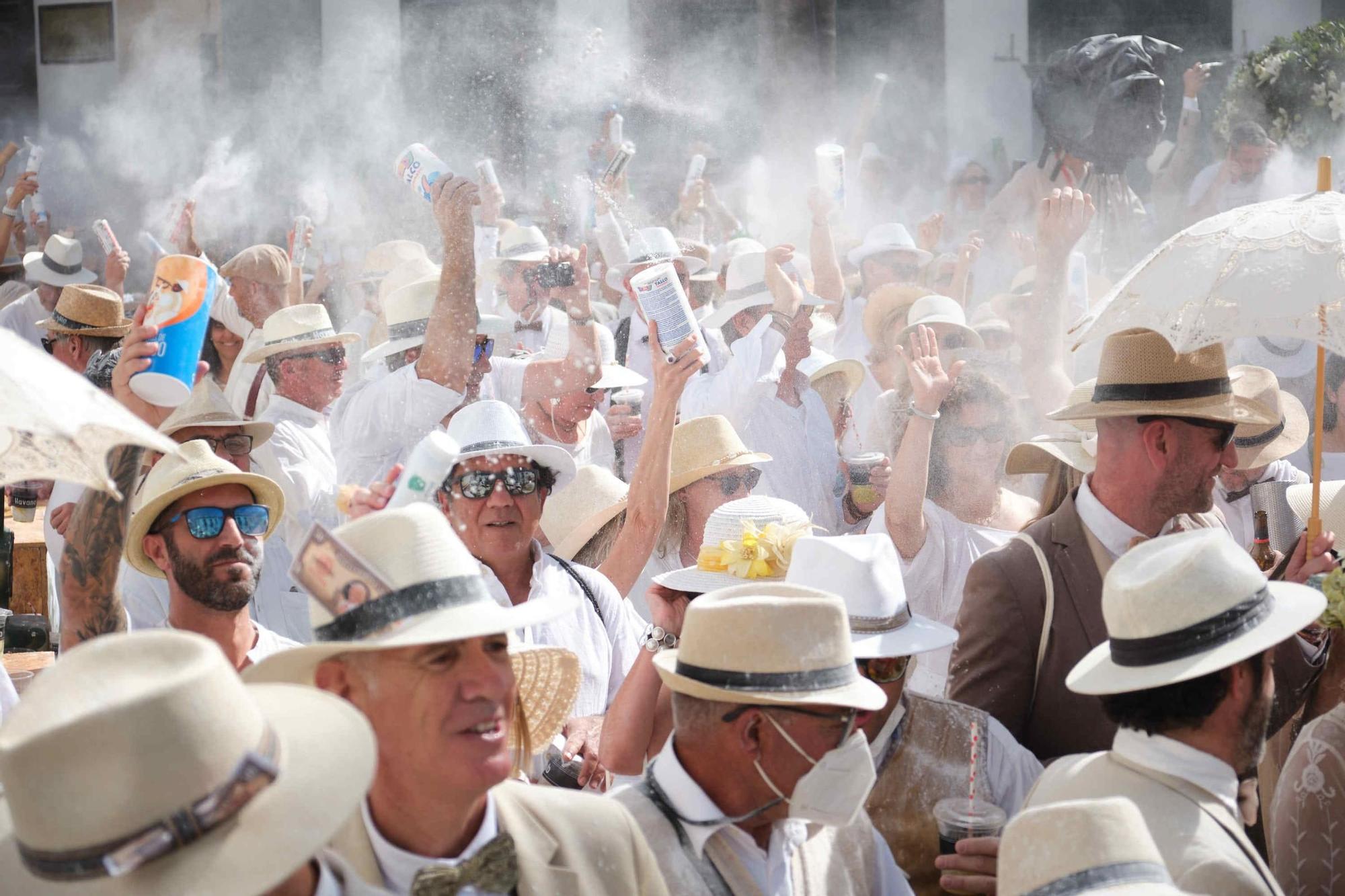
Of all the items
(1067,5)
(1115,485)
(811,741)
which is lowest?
(811,741)

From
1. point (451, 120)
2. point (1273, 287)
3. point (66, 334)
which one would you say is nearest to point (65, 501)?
point (66, 334)

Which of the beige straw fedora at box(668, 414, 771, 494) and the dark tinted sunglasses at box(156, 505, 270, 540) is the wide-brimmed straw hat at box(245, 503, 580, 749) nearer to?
the dark tinted sunglasses at box(156, 505, 270, 540)

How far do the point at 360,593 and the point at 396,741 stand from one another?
22 centimetres

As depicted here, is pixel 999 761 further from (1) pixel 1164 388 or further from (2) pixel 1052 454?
(2) pixel 1052 454

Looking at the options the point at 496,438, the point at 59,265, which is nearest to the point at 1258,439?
the point at 496,438

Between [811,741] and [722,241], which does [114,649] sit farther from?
[722,241]

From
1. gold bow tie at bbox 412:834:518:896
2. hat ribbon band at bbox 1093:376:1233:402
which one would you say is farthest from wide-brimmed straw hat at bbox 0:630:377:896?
hat ribbon band at bbox 1093:376:1233:402

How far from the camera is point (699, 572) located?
3.60m

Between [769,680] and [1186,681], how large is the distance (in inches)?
26.9

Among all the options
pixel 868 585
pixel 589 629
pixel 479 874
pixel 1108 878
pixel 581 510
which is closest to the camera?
pixel 1108 878

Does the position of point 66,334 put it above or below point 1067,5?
below

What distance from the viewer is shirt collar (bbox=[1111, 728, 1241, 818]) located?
7.73 ft

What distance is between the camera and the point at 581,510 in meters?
4.57

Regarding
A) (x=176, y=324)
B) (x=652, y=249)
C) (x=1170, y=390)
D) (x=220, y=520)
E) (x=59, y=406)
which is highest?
(x=652, y=249)
